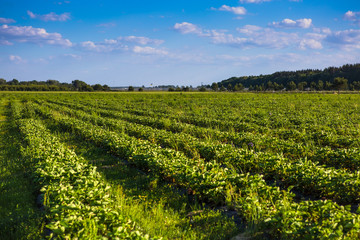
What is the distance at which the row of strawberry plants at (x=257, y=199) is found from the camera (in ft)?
13.6

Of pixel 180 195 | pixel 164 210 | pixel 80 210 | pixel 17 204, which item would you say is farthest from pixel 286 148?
pixel 17 204

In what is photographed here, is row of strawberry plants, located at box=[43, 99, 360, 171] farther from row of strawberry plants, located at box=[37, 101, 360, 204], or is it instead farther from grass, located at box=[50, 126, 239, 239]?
grass, located at box=[50, 126, 239, 239]

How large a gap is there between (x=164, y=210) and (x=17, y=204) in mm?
3683

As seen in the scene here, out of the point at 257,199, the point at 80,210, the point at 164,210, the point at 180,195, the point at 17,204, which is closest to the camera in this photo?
the point at 80,210

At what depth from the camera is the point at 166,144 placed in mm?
12008

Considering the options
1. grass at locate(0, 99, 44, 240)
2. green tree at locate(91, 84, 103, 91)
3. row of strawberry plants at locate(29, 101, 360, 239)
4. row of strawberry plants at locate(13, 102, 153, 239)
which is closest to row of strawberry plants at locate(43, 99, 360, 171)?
row of strawberry plants at locate(29, 101, 360, 239)

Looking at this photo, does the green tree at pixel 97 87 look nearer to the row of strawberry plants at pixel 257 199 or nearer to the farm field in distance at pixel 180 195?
the farm field in distance at pixel 180 195

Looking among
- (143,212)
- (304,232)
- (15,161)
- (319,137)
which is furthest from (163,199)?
(319,137)

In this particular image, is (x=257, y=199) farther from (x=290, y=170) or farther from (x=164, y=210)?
(x=290, y=170)

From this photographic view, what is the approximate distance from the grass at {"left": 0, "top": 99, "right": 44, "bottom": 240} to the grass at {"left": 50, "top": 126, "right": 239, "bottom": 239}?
185cm

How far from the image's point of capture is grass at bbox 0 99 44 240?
5.11 metres

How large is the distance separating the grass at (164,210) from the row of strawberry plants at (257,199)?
36 cm

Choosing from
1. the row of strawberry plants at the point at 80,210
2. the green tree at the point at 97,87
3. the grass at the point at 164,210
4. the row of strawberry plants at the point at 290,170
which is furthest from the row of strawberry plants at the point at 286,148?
the green tree at the point at 97,87

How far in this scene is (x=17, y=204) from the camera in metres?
6.22
